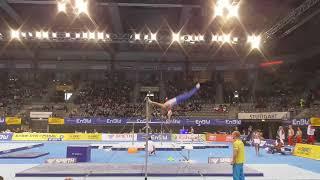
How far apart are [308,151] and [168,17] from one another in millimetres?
21186

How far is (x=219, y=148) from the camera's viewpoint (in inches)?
1186

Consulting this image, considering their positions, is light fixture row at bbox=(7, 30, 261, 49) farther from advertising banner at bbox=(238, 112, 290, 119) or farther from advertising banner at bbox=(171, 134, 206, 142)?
advertising banner at bbox=(171, 134, 206, 142)

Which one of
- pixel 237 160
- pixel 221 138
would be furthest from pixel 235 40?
pixel 237 160

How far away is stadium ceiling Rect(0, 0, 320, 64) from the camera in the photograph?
2905 cm

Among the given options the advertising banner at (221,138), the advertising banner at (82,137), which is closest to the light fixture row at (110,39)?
the advertising banner at (221,138)

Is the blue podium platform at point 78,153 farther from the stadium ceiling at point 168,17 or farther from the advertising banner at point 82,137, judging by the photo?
the advertising banner at point 82,137

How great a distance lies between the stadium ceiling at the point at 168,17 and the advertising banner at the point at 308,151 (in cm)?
870

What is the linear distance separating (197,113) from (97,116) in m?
11.7

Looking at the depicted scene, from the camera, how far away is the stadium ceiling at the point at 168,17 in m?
29.0

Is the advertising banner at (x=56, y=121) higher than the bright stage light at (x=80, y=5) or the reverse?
the reverse

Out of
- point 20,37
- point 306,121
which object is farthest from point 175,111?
point 20,37

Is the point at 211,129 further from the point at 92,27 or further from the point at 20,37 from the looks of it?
the point at 20,37

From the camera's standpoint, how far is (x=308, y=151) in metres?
22.3

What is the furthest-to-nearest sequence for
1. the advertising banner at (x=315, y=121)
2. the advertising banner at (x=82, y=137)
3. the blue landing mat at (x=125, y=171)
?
the advertising banner at (x=82, y=137) → the advertising banner at (x=315, y=121) → the blue landing mat at (x=125, y=171)
